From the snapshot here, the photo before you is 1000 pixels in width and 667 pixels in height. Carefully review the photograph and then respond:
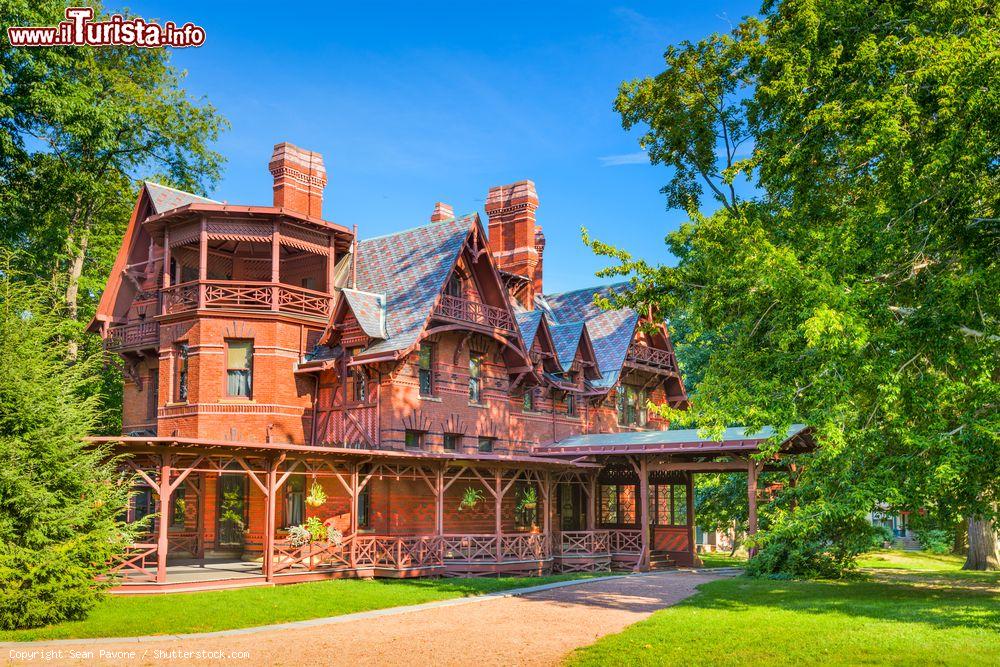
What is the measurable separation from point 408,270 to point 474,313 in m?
2.68

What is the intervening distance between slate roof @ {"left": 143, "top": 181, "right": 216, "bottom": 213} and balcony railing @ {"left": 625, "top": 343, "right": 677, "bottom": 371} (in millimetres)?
17433

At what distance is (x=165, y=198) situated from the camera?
3020 centimetres

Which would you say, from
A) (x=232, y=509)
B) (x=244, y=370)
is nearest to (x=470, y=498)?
(x=232, y=509)

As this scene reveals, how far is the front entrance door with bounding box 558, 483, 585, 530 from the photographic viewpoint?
112 feet

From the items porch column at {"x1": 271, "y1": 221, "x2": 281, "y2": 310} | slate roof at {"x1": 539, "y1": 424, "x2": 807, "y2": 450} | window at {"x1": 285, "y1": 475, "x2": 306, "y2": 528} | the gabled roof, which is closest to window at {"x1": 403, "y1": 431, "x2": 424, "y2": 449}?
the gabled roof

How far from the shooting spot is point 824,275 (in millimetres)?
15875

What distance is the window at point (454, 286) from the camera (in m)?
29.7

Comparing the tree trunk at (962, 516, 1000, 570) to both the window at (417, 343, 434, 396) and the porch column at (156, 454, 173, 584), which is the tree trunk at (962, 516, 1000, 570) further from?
the porch column at (156, 454, 173, 584)

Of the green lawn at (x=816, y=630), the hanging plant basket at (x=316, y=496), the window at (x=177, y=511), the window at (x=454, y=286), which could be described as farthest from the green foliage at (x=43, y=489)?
the window at (x=454, y=286)

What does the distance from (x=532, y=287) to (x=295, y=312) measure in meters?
11.4

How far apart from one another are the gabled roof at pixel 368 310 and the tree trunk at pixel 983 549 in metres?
20.1

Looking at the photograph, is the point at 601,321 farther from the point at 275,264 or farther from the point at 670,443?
the point at 275,264

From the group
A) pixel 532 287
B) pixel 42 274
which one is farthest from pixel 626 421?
pixel 42 274

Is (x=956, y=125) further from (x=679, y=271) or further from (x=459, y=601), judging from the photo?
(x=459, y=601)
